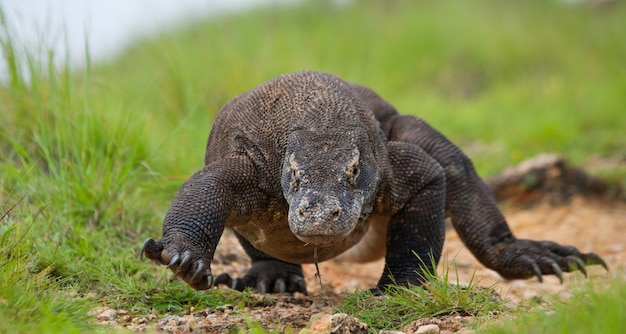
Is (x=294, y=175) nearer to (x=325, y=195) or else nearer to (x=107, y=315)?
(x=325, y=195)

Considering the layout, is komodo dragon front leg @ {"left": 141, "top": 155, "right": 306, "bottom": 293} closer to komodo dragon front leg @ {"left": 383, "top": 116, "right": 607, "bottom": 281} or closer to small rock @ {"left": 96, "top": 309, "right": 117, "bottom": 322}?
small rock @ {"left": 96, "top": 309, "right": 117, "bottom": 322}

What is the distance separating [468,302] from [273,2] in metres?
11.7

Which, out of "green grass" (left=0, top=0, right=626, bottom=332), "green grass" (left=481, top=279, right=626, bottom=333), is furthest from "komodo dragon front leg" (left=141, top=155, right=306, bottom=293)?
"green grass" (left=481, top=279, right=626, bottom=333)

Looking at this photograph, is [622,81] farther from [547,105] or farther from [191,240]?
[191,240]

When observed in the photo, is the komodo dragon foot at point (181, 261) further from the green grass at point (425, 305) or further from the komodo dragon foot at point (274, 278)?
the komodo dragon foot at point (274, 278)

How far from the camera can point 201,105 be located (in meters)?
8.37

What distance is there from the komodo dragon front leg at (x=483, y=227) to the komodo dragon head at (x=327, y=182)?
3.86 feet

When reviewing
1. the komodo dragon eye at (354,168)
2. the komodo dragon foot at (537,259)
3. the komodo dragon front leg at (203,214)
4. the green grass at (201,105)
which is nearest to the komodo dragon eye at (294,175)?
the komodo dragon eye at (354,168)

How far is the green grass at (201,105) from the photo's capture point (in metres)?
4.35

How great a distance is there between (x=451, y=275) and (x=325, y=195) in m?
2.81

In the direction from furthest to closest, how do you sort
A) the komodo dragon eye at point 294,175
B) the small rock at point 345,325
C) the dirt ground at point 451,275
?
the dirt ground at point 451,275 → the komodo dragon eye at point 294,175 → the small rock at point 345,325

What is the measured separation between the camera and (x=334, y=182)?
11.6 ft

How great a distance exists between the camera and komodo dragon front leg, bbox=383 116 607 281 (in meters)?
5.03

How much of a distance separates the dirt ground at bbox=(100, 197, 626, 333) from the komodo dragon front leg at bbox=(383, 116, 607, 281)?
0.65 ft
